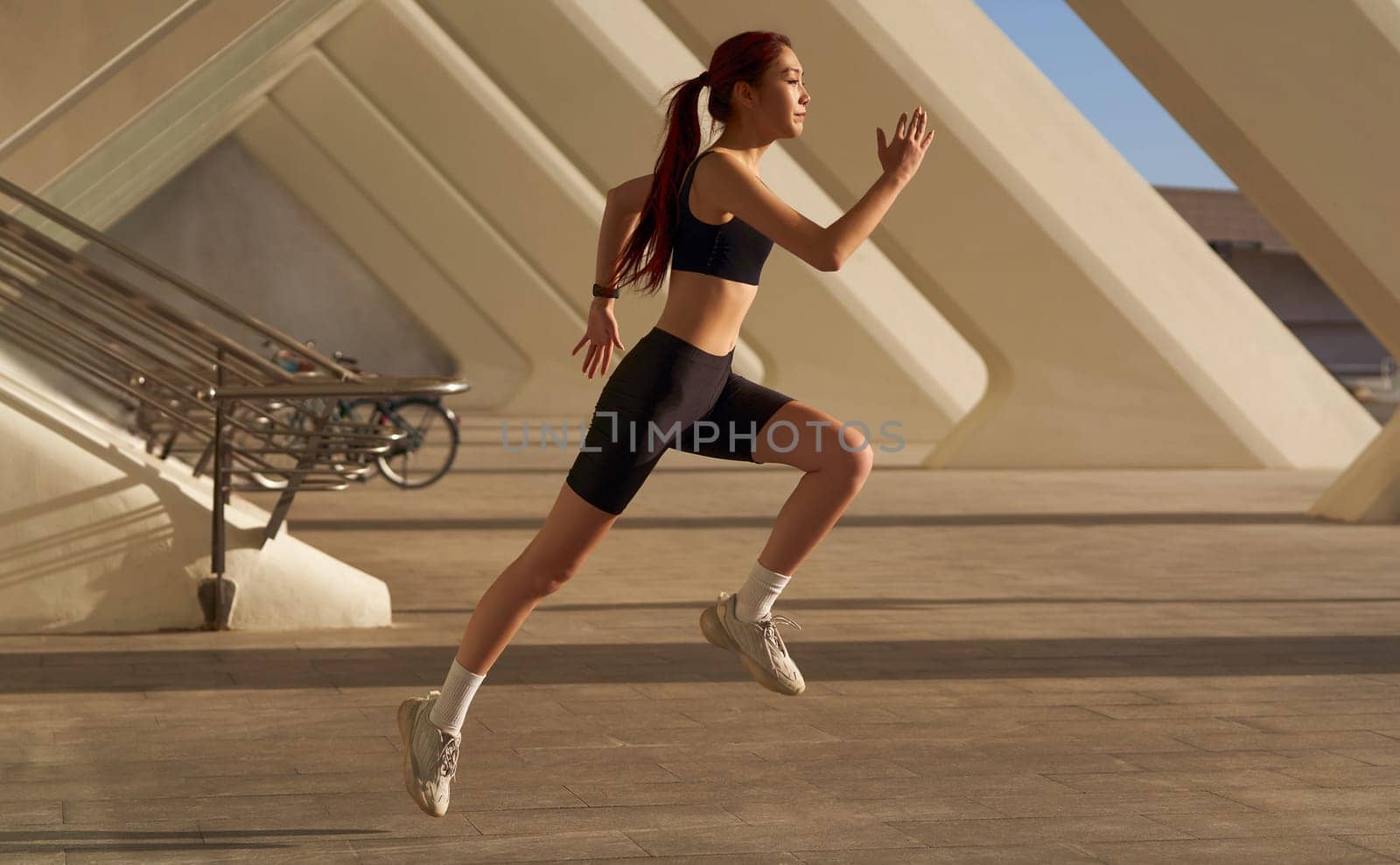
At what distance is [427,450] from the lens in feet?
42.4

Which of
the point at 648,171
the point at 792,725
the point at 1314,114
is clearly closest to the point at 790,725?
the point at 792,725

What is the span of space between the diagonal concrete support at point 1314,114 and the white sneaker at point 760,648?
722 centimetres

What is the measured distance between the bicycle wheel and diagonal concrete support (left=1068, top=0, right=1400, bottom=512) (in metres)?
5.04

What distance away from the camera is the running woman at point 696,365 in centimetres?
338

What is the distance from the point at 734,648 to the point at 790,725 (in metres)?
0.84

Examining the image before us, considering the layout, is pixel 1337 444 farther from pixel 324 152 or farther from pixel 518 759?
pixel 324 152

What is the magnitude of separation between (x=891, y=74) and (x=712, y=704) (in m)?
9.60

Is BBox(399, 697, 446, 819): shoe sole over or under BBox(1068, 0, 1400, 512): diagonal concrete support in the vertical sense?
under

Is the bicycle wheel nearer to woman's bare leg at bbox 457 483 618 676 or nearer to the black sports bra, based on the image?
woman's bare leg at bbox 457 483 618 676

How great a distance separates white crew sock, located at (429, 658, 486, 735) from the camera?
3.53m

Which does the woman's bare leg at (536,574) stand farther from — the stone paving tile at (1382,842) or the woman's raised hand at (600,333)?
the stone paving tile at (1382,842)

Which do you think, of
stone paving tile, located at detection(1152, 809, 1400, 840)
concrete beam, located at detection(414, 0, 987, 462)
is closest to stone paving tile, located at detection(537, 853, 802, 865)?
stone paving tile, located at detection(1152, 809, 1400, 840)

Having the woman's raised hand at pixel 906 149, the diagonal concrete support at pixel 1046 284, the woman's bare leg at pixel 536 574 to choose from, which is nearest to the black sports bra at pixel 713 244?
the woman's raised hand at pixel 906 149

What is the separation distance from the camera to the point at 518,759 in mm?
4152
